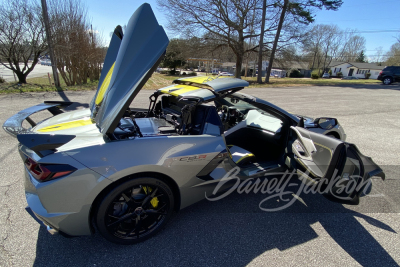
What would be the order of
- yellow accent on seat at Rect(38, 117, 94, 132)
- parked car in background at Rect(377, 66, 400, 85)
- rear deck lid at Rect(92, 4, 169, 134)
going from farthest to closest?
parked car in background at Rect(377, 66, 400, 85), yellow accent on seat at Rect(38, 117, 94, 132), rear deck lid at Rect(92, 4, 169, 134)

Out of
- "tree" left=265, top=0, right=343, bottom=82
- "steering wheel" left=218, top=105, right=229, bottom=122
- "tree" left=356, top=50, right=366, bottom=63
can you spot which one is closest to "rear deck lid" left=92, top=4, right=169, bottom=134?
"steering wheel" left=218, top=105, right=229, bottom=122

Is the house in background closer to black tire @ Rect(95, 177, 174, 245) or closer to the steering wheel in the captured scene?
the steering wheel

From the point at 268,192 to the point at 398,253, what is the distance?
4.62ft

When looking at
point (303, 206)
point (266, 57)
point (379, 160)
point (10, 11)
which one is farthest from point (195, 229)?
point (266, 57)

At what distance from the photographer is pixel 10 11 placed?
466 inches

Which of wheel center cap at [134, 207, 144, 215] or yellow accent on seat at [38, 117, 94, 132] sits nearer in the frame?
wheel center cap at [134, 207, 144, 215]

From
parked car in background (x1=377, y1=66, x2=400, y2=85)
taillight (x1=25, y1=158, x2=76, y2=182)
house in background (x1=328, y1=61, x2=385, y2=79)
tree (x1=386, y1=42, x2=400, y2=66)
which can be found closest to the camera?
taillight (x1=25, y1=158, x2=76, y2=182)

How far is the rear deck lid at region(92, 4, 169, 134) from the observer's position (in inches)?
70.6

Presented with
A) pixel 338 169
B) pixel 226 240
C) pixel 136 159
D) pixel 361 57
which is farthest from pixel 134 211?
pixel 361 57

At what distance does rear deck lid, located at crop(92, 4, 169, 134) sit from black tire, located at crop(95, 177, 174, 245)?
574mm

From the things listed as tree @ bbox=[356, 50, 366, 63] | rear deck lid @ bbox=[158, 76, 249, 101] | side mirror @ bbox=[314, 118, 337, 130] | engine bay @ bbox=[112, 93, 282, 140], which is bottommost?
side mirror @ bbox=[314, 118, 337, 130]

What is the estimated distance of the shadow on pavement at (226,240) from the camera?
1.96 m

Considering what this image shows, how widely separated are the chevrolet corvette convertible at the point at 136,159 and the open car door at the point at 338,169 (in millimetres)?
10

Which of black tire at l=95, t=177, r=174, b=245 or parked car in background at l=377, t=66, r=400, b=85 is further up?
parked car in background at l=377, t=66, r=400, b=85
